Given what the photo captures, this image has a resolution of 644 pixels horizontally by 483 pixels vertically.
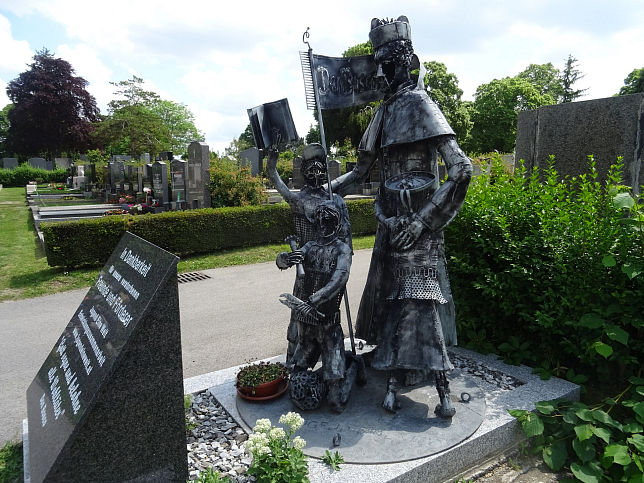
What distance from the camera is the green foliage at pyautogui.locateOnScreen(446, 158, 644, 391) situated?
386 cm

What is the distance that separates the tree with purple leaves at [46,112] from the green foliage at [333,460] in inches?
2040

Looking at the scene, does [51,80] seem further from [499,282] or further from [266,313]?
[499,282]

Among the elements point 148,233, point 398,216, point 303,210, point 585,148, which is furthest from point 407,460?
point 148,233

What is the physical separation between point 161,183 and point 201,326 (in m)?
10.1

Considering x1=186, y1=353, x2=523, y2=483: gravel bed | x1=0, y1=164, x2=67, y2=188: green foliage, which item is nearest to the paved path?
x1=186, y1=353, x2=523, y2=483: gravel bed

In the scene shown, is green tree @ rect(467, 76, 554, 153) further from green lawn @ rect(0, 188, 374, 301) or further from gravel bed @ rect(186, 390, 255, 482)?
gravel bed @ rect(186, 390, 255, 482)

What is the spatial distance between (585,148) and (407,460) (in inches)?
217

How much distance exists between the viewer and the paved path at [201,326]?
5211 mm

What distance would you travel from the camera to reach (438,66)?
122 ft

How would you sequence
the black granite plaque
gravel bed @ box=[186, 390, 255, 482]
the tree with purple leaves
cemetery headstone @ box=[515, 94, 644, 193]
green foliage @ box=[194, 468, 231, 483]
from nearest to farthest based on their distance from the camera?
the black granite plaque, green foliage @ box=[194, 468, 231, 483], gravel bed @ box=[186, 390, 255, 482], cemetery headstone @ box=[515, 94, 644, 193], the tree with purple leaves

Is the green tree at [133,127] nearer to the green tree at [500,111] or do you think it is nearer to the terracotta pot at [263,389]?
the green tree at [500,111]

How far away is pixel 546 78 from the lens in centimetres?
4919

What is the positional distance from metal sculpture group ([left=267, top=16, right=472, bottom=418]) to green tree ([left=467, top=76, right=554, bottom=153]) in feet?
128

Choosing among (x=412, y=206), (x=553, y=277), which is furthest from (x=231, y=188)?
(x=553, y=277)
